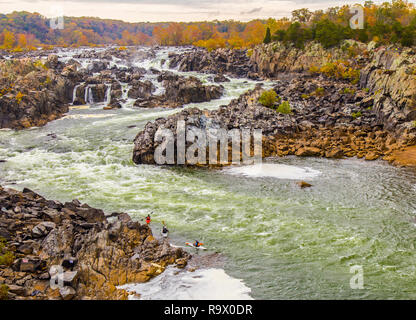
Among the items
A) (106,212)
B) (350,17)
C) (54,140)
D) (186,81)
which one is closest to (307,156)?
(106,212)

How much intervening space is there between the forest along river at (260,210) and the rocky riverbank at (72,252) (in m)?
1.29

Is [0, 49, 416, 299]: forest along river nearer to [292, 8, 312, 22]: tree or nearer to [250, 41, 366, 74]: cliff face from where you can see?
[250, 41, 366, 74]: cliff face

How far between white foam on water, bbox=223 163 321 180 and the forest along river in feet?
0.26

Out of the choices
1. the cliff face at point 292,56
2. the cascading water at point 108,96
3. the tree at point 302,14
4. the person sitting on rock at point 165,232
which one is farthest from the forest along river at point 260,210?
the tree at point 302,14

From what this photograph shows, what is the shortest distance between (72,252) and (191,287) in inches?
211

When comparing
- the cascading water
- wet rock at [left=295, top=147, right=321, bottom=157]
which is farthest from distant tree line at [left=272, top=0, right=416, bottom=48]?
the cascading water

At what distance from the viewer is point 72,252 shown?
16.8 meters

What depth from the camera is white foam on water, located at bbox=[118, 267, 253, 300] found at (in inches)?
606

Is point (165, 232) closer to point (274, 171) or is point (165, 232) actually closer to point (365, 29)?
point (274, 171)

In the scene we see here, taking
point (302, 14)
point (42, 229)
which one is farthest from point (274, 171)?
point (302, 14)

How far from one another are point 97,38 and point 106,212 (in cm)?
19074

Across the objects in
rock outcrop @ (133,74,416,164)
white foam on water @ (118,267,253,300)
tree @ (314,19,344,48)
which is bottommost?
white foam on water @ (118,267,253,300)

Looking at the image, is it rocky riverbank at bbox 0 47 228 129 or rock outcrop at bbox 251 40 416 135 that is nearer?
rock outcrop at bbox 251 40 416 135

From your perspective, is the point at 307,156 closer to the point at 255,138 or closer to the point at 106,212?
the point at 255,138
